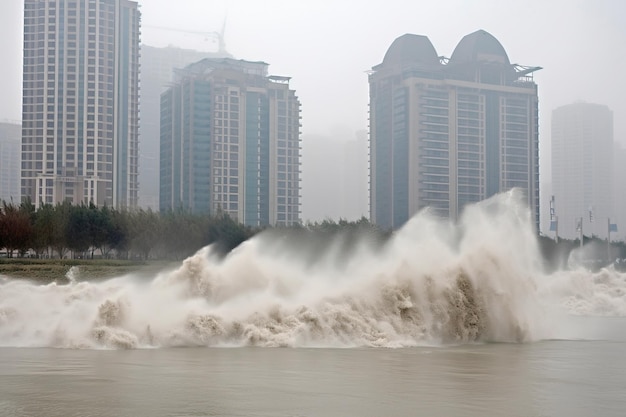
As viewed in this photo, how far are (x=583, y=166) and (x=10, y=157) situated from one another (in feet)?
227

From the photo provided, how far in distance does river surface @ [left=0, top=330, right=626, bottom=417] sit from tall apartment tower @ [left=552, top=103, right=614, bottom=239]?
80631 millimetres

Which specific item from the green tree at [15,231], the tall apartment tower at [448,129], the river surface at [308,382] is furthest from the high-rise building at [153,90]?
the river surface at [308,382]

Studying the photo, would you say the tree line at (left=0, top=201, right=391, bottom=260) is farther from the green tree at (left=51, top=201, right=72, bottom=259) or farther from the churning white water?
the churning white water

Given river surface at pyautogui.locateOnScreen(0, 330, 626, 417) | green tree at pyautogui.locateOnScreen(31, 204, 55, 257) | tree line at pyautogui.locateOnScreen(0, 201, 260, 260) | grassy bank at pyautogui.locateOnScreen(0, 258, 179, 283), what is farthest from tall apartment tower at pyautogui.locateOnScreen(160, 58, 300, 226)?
river surface at pyautogui.locateOnScreen(0, 330, 626, 417)

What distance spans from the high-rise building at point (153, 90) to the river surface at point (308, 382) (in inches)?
3805

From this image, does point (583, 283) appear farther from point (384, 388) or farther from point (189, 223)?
point (384, 388)

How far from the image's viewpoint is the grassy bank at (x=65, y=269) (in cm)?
4125

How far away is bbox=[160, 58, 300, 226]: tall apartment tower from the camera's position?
93.9 m

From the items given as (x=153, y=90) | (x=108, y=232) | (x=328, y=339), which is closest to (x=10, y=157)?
(x=153, y=90)

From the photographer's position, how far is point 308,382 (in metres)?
13.0

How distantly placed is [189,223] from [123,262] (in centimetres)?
1046

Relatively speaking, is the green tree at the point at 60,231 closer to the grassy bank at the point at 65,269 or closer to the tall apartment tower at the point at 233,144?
the grassy bank at the point at 65,269

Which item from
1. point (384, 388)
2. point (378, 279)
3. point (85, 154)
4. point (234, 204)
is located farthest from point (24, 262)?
point (234, 204)

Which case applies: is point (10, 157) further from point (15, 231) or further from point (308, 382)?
point (308, 382)
